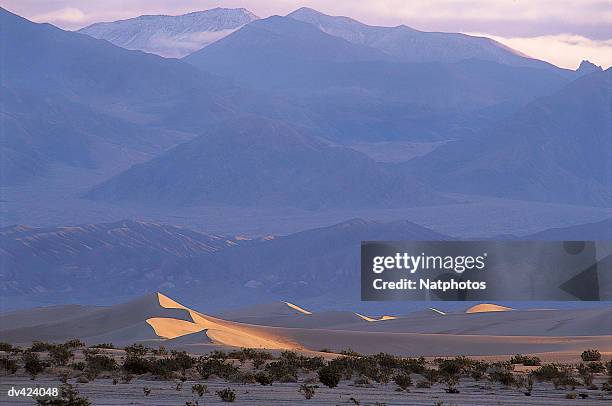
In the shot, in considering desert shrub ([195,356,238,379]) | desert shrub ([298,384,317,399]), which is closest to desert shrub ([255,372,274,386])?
desert shrub ([195,356,238,379])

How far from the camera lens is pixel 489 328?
227 feet

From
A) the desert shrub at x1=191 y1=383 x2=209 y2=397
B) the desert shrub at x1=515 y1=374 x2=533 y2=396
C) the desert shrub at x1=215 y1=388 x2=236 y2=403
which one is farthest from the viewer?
the desert shrub at x1=515 y1=374 x2=533 y2=396

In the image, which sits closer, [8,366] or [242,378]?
[242,378]

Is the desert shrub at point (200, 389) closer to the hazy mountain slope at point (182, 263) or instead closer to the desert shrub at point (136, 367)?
the desert shrub at point (136, 367)

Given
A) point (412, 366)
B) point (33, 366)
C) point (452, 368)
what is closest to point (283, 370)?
point (412, 366)

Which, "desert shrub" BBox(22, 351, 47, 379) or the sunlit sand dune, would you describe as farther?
the sunlit sand dune

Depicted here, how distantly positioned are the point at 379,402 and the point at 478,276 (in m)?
7.35

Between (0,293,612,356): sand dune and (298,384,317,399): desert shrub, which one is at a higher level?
(0,293,612,356): sand dune

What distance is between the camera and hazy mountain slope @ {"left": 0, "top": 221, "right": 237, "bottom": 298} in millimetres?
160875

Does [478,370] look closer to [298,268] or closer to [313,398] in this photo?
[313,398]

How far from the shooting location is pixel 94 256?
168375mm

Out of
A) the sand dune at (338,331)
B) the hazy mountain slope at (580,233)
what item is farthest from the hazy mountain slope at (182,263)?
the sand dune at (338,331)

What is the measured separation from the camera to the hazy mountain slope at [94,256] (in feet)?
528

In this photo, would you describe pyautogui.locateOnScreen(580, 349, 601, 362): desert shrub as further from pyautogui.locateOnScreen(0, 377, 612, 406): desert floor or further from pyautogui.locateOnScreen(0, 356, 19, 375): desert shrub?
pyautogui.locateOnScreen(0, 356, 19, 375): desert shrub
